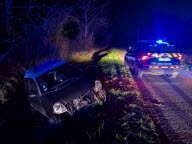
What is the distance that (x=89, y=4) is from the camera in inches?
876

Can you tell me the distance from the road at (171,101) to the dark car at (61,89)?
6.05 feet

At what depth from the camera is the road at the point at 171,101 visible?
4.81 metres

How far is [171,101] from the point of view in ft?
21.8

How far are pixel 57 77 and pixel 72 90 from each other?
0.87 m

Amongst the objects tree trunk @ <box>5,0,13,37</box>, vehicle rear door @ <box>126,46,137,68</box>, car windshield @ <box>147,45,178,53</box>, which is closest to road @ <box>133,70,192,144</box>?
vehicle rear door @ <box>126,46,137,68</box>

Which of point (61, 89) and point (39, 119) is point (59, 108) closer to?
point (61, 89)

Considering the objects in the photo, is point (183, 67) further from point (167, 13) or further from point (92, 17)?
point (167, 13)

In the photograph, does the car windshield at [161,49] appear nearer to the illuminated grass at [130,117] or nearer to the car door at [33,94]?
the illuminated grass at [130,117]

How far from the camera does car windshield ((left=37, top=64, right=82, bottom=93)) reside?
6.21 metres

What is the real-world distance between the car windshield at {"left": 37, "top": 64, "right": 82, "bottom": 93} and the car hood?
19 cm

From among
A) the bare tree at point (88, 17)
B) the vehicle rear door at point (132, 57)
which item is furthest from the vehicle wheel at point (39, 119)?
the bare tree at point (88, 17)

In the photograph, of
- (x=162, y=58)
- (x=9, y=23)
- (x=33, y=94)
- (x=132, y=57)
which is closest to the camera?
(x=33, y=94)

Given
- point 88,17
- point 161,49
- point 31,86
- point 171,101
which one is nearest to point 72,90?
point 31,86

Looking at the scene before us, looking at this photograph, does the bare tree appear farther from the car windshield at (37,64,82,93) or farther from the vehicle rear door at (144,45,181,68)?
the car windshield at (37,64,82,93)
